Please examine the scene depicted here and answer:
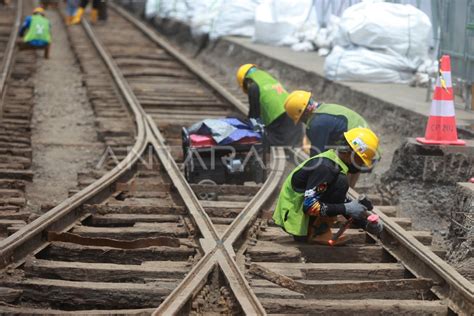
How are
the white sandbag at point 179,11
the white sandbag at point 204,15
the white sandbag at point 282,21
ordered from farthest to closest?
the white sandbag at point 179,11 < the white sandbag at point 204,15 < the white sandbag at point 282,21

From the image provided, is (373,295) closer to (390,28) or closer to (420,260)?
(420,260)

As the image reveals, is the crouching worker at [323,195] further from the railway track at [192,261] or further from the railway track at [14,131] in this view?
the railway track at [14,131]

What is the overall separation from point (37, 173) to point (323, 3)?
896 centimetres

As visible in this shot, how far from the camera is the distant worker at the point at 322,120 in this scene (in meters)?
8.18

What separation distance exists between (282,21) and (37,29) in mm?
4811

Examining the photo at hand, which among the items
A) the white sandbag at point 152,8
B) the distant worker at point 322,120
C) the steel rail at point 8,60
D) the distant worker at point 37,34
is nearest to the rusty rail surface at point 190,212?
the distant worker at point 322,120

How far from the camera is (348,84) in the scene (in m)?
13.3

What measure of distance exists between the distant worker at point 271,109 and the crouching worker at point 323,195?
2.97m

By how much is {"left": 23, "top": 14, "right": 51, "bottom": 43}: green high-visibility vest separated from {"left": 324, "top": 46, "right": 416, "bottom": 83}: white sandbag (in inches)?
288

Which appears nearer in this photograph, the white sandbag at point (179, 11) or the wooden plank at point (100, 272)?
the wooden plank at point (100, 272)

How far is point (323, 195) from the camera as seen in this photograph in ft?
21.6

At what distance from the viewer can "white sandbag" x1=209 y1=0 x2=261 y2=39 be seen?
2086 centimetres

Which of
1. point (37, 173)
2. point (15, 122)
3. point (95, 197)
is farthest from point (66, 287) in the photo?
point (15, 122)

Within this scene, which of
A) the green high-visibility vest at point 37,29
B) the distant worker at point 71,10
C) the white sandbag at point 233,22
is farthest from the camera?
the distant worker at point 71,10
